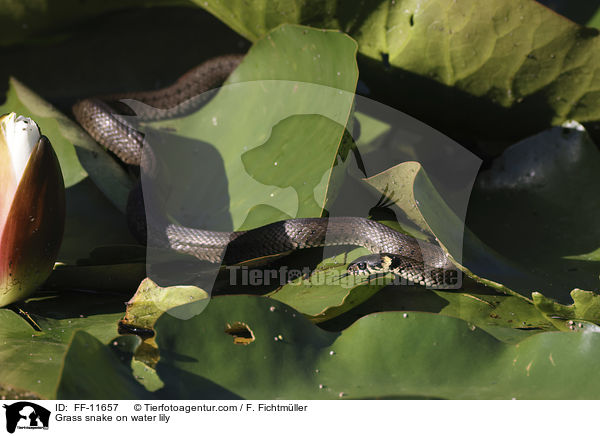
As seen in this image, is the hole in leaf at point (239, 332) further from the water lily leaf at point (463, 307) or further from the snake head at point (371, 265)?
the snake head at point (371, 265)

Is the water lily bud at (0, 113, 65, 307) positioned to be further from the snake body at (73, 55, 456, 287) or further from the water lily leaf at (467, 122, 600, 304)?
the water lily leaf at (467, 122, 600, 304)

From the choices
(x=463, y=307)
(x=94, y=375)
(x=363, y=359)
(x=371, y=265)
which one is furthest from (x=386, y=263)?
(x=94, y=375)

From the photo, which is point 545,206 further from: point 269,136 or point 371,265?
point 269,136

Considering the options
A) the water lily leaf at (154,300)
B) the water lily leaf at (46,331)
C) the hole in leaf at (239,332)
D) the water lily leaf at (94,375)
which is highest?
the hole in leaf at (239,332)

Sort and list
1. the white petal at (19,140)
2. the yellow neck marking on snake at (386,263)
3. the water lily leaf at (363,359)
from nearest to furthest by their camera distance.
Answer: the water lily leaf at (363,359) < the white petal at (19,140) < the yellow neck marking on snake at (386,263)

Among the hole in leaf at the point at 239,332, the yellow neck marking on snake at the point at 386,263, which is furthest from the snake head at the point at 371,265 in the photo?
the hole in leaf at the point at 239,332

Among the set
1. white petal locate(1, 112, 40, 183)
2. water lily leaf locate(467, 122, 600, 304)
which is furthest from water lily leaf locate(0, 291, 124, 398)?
water lily leaf locate(467, 122, 600, 304)
